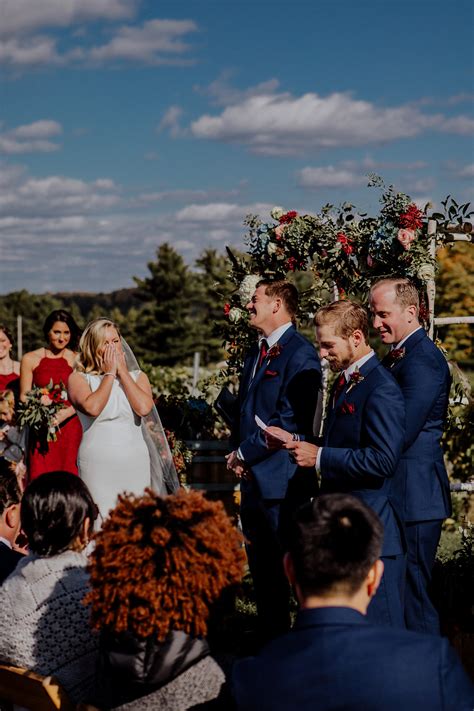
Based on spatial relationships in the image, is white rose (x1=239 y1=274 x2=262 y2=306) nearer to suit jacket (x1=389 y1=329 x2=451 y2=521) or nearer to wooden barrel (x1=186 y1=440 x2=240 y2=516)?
wooden barrel (x1=186 y1=440 x2=240 y2=516)

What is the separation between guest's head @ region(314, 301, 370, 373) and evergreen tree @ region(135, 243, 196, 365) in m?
49.4

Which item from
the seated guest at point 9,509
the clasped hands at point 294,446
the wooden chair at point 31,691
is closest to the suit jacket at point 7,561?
the seated guest at point 9,509

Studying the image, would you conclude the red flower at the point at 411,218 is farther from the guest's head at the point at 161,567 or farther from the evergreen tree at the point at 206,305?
the evergreen tree at the point at 206,305

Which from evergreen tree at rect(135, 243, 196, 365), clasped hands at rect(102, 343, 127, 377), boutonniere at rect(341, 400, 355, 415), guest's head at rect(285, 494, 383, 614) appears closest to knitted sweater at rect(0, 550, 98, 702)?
guest's head at rect(285, 494, 383, 614)

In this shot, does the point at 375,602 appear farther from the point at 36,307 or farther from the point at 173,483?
the point at 36,307

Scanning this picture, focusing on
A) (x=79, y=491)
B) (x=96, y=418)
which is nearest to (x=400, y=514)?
(x=79, y=491)

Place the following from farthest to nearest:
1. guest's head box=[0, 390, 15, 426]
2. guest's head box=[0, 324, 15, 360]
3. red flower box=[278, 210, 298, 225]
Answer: guest's head box=[0, 324, 15, 360], guest's head box=[0, 390, 15, 426], red flower box=[278, 210, 298, 225]

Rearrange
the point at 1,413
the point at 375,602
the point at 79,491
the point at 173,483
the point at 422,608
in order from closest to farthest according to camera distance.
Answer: the point at 79,491 → the point at 375,602 → the point at 422,608 → the point at 173,483 → the point at 1,413

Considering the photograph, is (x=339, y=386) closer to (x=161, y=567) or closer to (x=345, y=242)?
(x=161, y=567)

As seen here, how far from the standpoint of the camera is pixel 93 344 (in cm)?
498

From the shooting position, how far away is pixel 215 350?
181 ft

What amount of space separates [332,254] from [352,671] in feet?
13.4

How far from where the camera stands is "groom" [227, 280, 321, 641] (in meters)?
4.28

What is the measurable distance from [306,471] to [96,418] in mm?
1386
